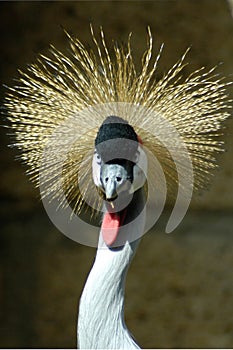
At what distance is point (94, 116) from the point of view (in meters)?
1.46

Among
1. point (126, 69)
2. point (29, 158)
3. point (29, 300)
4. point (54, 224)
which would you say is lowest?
point (29, 300)

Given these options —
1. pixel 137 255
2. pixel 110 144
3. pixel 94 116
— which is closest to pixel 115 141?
pixel 110 144

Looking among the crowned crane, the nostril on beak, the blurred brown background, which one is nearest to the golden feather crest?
the crowned crane

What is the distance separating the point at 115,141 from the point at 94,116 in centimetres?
11

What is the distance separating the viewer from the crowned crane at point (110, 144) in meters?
1.41

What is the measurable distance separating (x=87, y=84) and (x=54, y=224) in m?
0.62

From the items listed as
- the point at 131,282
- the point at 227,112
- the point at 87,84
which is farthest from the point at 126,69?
the point at 131,282

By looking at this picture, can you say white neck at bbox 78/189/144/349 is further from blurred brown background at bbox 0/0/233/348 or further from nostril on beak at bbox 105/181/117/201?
blurred brown background at bbox 0/0/233/348

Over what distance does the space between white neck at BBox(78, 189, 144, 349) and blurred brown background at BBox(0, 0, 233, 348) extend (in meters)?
0.65

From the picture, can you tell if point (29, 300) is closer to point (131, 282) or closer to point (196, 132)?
point (131, 282)

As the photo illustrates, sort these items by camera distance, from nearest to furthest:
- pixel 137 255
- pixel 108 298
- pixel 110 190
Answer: pixel 110 190 < pixel 108 298 < pixel 137 255

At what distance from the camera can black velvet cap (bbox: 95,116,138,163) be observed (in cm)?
137

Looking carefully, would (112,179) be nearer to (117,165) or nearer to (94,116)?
(117,165)

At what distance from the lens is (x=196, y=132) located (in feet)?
4.89
